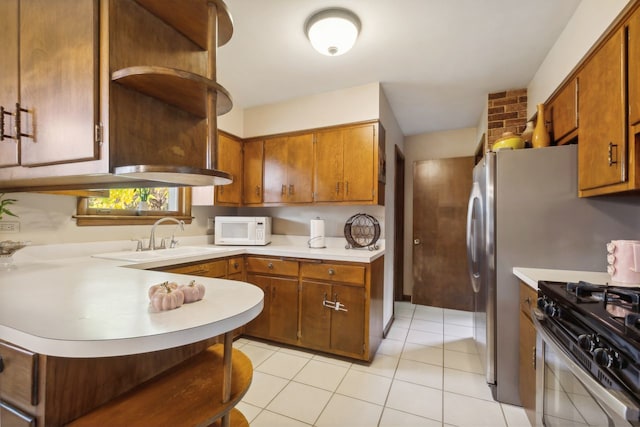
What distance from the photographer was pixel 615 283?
1.40 metres

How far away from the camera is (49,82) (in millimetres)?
1060

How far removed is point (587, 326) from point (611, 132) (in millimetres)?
989

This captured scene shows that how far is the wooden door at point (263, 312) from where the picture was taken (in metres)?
2.62

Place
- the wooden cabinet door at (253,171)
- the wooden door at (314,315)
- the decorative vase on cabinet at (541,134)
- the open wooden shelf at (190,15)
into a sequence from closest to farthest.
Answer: the open wooden shelf at (190,15), the decorative vase on cabinet at (541,134), the wooden door at (314,315), the wooden cabinet door at (253,171)

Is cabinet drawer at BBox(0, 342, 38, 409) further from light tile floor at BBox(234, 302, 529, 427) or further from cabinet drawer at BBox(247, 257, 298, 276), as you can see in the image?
cabinet drawer at BBox(247, 257, 298, 276)

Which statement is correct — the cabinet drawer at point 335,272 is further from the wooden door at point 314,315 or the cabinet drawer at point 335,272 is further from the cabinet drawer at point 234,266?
the cabinet drawer at point 234,266

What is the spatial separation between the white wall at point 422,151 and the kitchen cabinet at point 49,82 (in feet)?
12.4

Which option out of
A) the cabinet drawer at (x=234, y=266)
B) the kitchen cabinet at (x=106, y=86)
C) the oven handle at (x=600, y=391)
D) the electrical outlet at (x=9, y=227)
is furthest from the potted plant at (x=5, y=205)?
the oven handle at (x=600, y=391)

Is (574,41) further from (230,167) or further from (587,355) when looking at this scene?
(230,167)

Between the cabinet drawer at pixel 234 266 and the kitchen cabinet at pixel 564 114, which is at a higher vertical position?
the kitchen cabinet at pixel 564 114

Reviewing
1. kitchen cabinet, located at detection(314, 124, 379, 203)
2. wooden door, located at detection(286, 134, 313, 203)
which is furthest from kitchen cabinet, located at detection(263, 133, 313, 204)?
kitchen cabinet, located at detection(314, 124, 379, 203)

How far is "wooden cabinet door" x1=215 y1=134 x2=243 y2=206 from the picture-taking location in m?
2.91

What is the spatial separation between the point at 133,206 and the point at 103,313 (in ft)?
6.51

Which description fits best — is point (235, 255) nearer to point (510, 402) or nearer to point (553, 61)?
point (510, 402)
